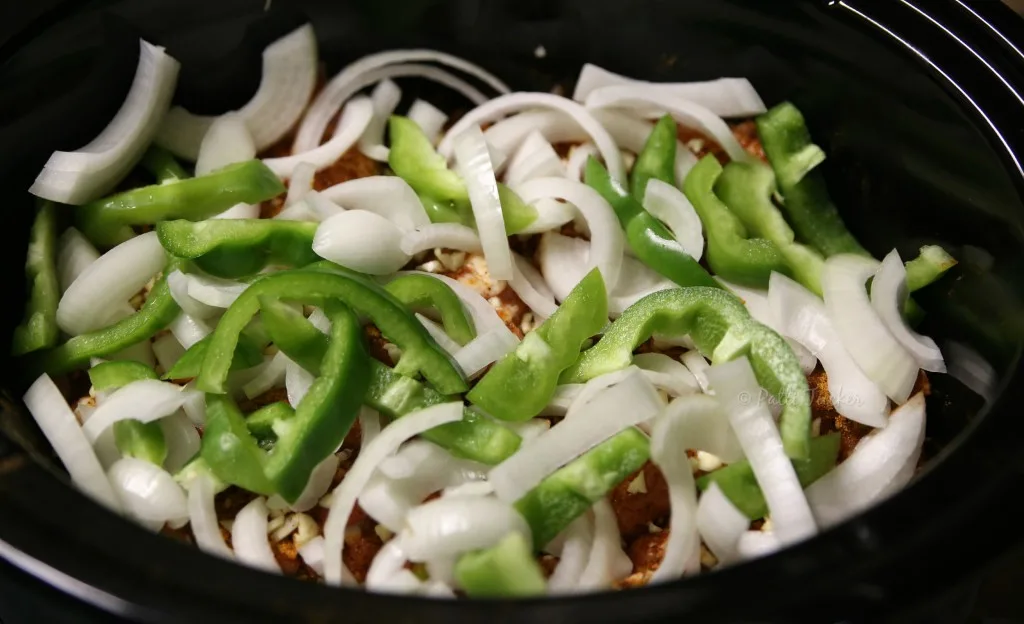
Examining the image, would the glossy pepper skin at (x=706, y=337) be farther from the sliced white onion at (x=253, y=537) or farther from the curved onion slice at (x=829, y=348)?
the sliced white onion at (x=253, y=537)

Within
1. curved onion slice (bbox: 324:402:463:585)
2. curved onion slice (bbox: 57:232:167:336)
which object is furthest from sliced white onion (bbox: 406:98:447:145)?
curved onion slice (bbox: 324:402:463:585)

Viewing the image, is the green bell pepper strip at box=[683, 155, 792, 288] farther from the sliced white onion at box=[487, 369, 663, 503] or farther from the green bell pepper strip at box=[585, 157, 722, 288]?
the sliced white onion at box=[487, 369, 663, 503]

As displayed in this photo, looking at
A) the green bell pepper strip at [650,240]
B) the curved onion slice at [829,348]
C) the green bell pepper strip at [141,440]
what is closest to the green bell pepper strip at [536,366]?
the green bell pepper strip at [650,240]

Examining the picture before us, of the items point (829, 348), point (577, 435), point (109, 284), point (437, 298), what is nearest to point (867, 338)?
point (829, 348)

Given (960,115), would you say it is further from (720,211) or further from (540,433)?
(540,433)

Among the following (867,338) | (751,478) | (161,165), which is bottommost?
(161,165)

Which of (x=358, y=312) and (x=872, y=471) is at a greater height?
(x=872, y=471)

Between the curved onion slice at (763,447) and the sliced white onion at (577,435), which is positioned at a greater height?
the curved onion slice at (763,447)

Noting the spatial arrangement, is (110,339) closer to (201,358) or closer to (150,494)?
(201,358)
